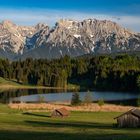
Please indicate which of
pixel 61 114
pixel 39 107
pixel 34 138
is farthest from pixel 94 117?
pixel 34 138

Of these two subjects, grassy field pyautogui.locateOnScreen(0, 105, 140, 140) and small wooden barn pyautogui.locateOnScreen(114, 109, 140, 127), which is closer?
grassy field pyautogui.locateOnScreen(0, 105, 140, 140)

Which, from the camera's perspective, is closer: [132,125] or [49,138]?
[49,138]

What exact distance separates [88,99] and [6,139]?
89.7m

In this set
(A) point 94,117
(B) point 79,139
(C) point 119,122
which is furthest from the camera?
(A) point 94,117

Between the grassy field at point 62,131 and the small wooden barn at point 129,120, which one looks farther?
the small wooden barn at point 129,120

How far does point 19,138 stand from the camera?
48.8m

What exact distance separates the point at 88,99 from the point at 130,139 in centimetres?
9227

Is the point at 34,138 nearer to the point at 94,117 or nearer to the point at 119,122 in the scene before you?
the point at 119,122

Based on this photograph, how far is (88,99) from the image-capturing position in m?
136

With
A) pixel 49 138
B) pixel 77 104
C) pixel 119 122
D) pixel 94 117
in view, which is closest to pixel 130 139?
pixel 49 138

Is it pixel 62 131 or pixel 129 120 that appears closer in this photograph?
pixel 62 131

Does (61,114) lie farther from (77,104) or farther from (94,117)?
(77,104)

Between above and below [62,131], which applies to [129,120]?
above

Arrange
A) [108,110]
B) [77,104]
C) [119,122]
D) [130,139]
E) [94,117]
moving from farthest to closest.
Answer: [77,104], [108,110], [94,117], [119,122], [130,139]
